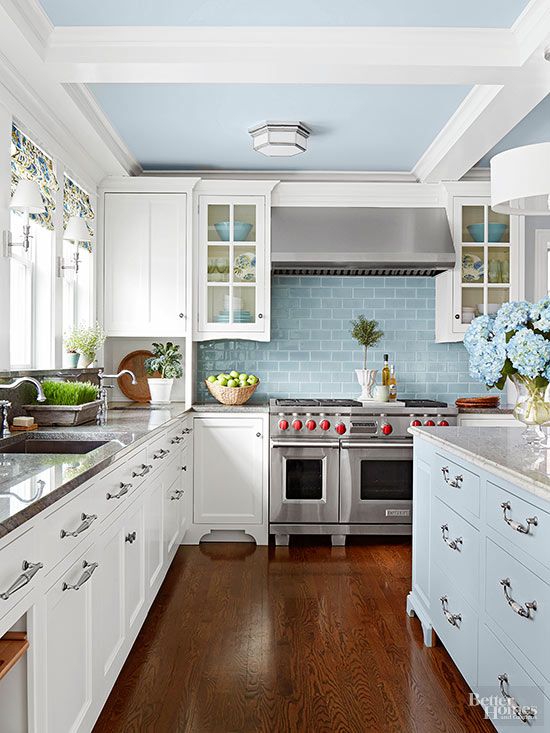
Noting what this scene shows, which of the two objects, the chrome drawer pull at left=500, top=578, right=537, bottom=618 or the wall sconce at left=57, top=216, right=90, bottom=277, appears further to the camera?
the wall sconce at left=57, top=216, right=90, bottom=277

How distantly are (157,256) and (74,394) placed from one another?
1.65m

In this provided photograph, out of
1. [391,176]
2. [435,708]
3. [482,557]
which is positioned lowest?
[435,708]

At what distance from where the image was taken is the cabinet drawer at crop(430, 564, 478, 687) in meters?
2.31

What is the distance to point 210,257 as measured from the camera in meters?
4.70

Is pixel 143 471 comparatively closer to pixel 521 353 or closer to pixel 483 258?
pixel 521 353

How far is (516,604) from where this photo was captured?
74.8 inches

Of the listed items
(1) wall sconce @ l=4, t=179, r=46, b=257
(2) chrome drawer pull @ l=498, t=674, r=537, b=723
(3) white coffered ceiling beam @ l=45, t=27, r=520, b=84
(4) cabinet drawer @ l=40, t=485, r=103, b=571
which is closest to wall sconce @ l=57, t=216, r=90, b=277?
(1) wall sconce @ l=4, t=179, r=46, b=257

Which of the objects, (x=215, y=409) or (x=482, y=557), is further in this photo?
(x=215, y=409)

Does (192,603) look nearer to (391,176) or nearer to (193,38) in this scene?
(193,38)

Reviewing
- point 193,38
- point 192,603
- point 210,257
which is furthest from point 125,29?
point 192,603

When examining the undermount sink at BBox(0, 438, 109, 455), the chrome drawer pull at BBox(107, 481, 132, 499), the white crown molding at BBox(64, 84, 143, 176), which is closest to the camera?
the chrome drawer pull at BBox(107, 481, 132, 499)

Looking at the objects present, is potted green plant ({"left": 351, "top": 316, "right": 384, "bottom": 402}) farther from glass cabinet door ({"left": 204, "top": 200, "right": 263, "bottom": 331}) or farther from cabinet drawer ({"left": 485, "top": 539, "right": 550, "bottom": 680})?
cabinet drawer ({"left": 485, "top": 539, "right": 550, "bottom": 680})

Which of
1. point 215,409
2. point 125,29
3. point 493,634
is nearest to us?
point 493,634

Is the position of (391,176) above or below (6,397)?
above
